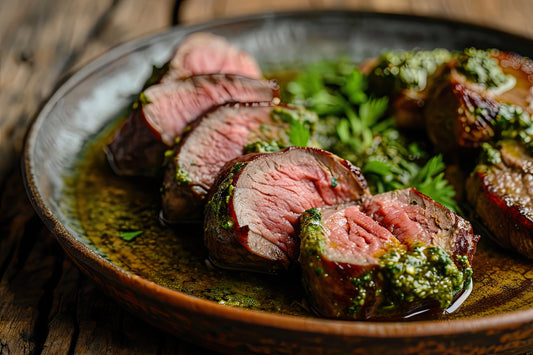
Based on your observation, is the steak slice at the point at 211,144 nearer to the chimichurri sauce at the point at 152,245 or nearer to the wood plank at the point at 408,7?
the chimichurri sauce at the point at 152,245

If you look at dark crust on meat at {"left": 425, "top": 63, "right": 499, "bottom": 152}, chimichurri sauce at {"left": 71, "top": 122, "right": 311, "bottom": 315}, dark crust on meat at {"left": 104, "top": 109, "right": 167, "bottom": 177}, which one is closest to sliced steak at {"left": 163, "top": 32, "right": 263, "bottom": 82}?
dark crust on meat at {"left": 104, "top": 109, "right": 167, "bottom": 177}

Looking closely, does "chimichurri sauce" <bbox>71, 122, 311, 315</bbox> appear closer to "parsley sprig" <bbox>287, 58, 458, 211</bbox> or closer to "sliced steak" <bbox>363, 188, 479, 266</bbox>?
"sliced steak" <bbox>363, 188, 479, 266</bbox>

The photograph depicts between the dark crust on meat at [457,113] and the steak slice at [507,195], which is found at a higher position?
the dark crust on meat at [457,113]

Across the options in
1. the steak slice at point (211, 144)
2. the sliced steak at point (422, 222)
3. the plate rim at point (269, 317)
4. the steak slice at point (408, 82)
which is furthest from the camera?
the steak slice at point (408, 82)

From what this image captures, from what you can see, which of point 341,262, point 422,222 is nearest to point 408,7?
point 422,222

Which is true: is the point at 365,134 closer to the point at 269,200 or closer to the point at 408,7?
the point at 269,200

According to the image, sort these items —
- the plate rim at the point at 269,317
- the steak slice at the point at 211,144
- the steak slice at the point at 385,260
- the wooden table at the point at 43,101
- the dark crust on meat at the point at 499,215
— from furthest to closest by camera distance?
the steak slice at the point at 211,144, the dark crust on meat at the point at 499,215, the wooden table at the point at 43,101, the steak slice at the point at 385,260, the plate rim at the point at 269,317

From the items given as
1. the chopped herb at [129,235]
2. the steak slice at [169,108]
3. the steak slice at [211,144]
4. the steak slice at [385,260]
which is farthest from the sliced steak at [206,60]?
the steak slice at [385,260]
